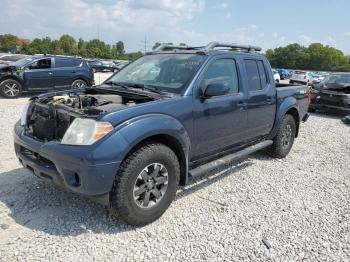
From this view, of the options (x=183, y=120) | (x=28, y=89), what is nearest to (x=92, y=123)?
(x=183, y=120)

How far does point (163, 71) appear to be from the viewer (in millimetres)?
4594

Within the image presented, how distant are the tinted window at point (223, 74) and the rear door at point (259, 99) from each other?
31 cm

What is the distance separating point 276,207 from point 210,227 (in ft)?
3.48

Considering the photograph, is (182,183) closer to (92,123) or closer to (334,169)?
(92,123)

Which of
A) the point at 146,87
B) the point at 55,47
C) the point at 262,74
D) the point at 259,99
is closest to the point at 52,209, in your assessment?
the point at 146,87

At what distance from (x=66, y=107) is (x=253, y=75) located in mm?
2877

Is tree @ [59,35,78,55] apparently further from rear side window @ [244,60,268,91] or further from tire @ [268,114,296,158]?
rear side window @ [244,60,268,91]

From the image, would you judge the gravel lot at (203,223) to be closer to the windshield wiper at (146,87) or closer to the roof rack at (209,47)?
the windshield wiper at (146,87)

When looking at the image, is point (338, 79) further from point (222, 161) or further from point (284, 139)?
point (222, 161)

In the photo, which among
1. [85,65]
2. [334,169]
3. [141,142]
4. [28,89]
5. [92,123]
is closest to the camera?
[92,123]

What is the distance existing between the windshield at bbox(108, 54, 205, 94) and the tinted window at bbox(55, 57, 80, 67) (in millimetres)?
9166

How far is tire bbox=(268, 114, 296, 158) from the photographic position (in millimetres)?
6148

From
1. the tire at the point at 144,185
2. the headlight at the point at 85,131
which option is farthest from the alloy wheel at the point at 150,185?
the headlight at the point at 85,131

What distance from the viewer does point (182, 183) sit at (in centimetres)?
410
